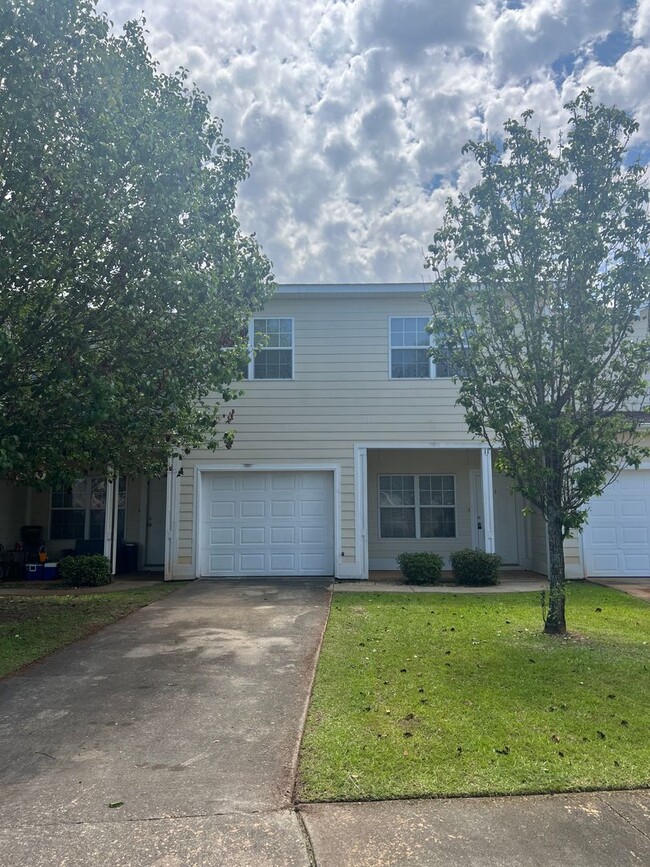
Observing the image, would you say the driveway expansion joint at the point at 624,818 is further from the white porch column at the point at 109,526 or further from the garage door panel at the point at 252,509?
the white porch column at the point at 109,526

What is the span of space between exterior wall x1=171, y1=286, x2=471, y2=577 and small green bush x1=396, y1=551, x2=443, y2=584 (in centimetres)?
180

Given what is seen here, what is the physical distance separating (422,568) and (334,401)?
154 inches

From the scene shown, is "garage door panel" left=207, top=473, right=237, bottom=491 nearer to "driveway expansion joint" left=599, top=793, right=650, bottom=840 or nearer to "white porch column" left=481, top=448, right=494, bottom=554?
"white porch column" left=481, top=448, right=494, bottom=554

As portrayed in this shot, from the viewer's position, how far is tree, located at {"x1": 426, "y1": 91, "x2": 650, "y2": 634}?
7.10m

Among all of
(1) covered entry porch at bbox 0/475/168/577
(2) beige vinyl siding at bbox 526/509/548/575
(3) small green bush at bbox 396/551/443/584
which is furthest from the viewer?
(1) covered entry porch at bbox 0/475/168/577

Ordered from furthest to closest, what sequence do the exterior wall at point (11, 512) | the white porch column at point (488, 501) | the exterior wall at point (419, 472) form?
1. the exterior wall at point (419, 472)
2. the exterior wall at point (11, 512)
3. the white porch column at point (488, 501)

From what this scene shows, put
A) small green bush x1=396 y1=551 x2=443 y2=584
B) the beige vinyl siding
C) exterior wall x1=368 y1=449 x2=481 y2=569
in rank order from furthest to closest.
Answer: exterior wall x1=368 y1=449 x2=481 y2=569 → the beige vinyl siding → small green bush x1=396 y1=551 x2=443 y2=584

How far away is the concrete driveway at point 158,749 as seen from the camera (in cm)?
306

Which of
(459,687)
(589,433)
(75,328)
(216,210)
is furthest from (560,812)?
(216,210)

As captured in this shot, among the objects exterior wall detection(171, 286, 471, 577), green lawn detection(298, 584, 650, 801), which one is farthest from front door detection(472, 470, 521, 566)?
green lawn detection(298, 584, 650, 801)

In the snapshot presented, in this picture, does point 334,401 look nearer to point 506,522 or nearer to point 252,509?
point 252,509

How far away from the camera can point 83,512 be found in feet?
48.3

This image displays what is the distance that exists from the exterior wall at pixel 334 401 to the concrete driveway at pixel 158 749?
18.0 ft

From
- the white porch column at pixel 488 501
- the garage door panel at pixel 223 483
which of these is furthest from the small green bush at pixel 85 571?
the white porch column at pixel 488 501
